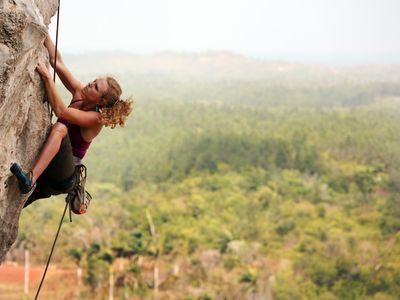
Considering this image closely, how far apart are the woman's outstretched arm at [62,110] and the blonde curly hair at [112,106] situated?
7 centimetres

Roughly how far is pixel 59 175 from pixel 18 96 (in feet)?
3.09

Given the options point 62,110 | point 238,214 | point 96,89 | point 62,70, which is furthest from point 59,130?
point 238,214

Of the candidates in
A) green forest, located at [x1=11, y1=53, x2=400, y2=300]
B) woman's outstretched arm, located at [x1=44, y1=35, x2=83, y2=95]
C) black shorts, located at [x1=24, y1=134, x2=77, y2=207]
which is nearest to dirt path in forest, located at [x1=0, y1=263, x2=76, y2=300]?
green forest, located at [x1=11, y1=53, x2=400, y2=300]

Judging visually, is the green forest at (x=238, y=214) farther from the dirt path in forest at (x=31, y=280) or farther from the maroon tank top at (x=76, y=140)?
the maroon tank top at (x=76, y=140)

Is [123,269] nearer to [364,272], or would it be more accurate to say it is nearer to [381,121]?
[364,272]

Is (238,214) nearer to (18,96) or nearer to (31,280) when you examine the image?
(31,280)

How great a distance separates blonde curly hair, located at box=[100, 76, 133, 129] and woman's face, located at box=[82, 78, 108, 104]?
1.1 inches

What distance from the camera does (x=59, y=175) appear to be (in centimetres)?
518

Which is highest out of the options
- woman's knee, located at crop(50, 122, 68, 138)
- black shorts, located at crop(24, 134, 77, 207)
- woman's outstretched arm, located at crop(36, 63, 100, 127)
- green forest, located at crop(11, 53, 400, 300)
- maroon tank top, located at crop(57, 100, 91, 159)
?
woman's outstretched arm, located at crop(36, 63, 100, 127)

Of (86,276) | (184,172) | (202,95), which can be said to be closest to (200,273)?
(86,276)

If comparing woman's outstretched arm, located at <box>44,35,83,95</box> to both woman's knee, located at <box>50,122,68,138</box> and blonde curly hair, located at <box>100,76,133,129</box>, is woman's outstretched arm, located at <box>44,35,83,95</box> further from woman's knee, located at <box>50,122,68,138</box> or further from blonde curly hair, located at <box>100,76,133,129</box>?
woman's knee, located at <box>50,122,68,138</box>

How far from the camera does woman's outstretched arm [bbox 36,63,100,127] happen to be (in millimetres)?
4816

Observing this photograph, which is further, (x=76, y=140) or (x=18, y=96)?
(x=76, y=140)

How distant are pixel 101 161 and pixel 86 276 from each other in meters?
36.8
